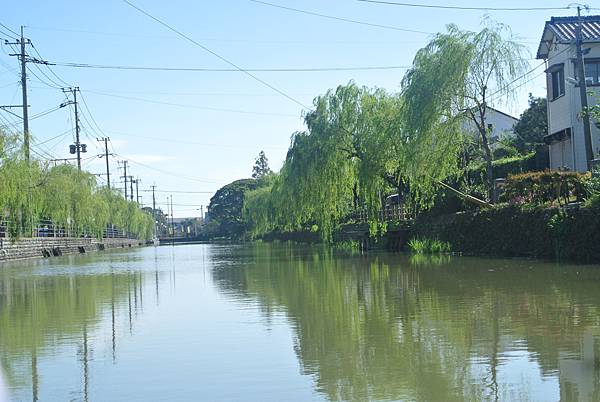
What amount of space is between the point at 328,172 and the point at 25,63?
915 inches

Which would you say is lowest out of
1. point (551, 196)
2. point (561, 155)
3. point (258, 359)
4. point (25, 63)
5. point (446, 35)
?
point (258, 359)

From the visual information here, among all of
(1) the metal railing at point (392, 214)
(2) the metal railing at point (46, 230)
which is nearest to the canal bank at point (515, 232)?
(1) the metal railing at point (392, 214)

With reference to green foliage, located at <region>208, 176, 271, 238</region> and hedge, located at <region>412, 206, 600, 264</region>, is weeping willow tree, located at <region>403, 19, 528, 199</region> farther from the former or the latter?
green foliage, located at <region>208, 176, 271, 238</region>

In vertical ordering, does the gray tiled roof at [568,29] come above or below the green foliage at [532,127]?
above

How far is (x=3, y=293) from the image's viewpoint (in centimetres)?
1903

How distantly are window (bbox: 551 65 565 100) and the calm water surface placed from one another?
16.2 m

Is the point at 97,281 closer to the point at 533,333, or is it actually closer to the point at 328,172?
the point at 328,172

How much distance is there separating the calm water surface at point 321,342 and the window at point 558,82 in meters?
16.2

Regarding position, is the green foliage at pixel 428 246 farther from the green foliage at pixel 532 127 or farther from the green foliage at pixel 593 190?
the green foliage at pixel 532 127

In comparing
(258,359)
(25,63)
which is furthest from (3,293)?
(25,63)

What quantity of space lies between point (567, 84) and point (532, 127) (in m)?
15.3

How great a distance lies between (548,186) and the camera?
2222 cm

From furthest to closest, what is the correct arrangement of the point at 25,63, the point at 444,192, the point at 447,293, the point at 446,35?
the point at 25,63, the point at 444,192, the point at 446,35, the point at 447,293

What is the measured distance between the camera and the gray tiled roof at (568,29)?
30609 millimetres
